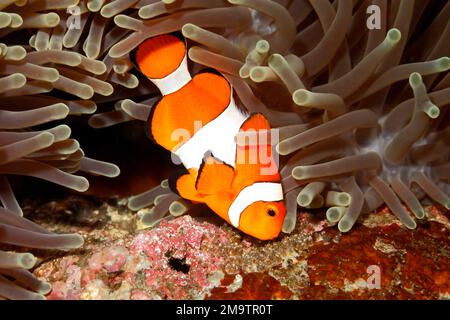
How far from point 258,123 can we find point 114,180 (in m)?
0.74

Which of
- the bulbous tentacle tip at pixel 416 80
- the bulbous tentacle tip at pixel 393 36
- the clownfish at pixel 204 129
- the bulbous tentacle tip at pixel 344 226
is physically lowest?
the bulbous tentacle tip at pixel 344 226

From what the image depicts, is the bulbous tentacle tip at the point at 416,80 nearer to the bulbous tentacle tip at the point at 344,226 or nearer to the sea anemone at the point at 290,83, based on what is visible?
the sea anemone at the point at 290,83

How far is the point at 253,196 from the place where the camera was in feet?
4.66

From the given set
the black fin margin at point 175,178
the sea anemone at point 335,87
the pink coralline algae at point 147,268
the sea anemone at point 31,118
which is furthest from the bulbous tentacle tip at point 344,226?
the sea anemone at point 31,118

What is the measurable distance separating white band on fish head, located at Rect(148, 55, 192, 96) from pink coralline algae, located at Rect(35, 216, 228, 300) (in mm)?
408

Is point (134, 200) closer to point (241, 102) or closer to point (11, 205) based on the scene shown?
point (11, 205)

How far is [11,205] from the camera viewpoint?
1.52 meters

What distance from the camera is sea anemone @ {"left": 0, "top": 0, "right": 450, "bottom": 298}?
4.46ft

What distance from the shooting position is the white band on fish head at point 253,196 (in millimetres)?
1411

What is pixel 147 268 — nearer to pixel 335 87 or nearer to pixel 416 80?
pixel 335 87

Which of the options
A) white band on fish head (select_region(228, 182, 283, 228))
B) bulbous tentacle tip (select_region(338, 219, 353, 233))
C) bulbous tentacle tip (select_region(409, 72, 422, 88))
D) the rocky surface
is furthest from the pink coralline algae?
bulbous tentacle tip (select_region(409, 72, 422, 88))

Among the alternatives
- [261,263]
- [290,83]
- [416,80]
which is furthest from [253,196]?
[416,80]

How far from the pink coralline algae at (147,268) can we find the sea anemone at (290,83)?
79 mm

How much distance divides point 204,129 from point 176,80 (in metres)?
0.17
